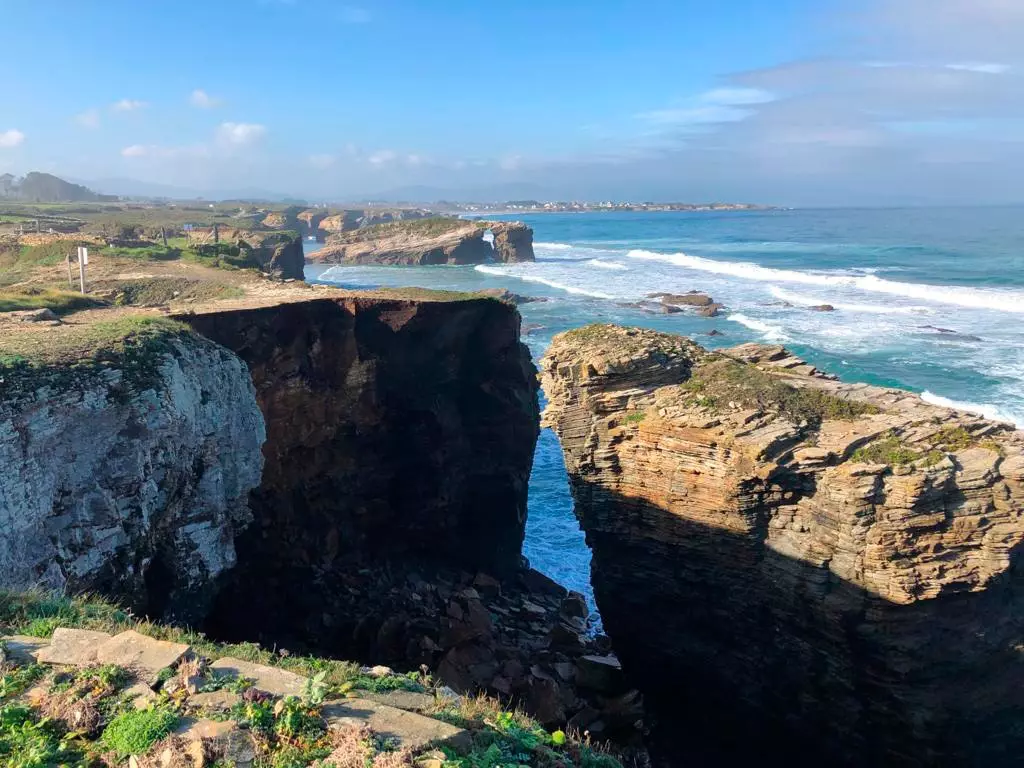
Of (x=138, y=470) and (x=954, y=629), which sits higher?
(x=138, y=470)

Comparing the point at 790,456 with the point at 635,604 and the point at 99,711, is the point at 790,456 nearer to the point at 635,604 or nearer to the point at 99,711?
the point at 635,604

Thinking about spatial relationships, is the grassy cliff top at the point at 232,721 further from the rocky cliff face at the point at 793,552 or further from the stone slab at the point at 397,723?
the rocky cliff face at the point at 793,552

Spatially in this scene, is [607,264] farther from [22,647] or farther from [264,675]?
[22,647]

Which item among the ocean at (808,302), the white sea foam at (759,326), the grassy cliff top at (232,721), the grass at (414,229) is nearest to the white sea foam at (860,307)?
the ocean at (808,302)

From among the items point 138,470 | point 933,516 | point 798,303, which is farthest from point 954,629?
point 798,303

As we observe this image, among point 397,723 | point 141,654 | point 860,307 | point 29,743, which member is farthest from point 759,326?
point 29,743

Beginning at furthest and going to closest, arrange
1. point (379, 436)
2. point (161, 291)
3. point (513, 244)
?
point (513, 244)
point (161, 291)
point (379, 436)

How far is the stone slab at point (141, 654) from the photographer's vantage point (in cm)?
772

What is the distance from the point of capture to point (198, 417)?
15.7m

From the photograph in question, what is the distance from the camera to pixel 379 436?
22.5m

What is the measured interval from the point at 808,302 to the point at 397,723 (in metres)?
57.7

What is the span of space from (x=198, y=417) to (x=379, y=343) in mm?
6997

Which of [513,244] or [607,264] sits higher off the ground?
[513,244]

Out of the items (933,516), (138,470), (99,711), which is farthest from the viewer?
(138,470)
